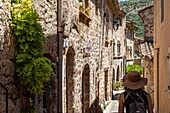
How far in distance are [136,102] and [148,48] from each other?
10769 millimetres

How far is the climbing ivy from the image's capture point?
439 cm

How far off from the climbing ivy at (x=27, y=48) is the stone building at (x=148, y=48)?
8966 mm

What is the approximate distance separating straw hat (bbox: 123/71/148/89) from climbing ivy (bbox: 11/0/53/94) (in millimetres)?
1187

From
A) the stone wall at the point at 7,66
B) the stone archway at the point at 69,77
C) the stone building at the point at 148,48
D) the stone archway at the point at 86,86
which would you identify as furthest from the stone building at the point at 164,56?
the stone building at the point at 148,48

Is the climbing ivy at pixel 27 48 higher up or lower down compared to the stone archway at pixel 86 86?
higher up

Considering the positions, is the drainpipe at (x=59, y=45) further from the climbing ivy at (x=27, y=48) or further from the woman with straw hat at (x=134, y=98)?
the woman with straw hat at (x=134, y=98)

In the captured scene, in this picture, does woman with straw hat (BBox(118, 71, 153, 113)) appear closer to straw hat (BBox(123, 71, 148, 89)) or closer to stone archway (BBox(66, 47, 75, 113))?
straw hat (BBox(123, 71, 148, 89))

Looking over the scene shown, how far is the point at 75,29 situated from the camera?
8547 mm

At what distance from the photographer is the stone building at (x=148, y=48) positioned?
13.6 m

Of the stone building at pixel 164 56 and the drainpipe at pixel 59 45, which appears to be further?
the drainpipe at pixel 59 45

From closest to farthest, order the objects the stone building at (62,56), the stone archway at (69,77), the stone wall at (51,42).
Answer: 1. the stone building at (62,56)
2. the stone wall at (51,42)
3. the stone archway at (69,77)

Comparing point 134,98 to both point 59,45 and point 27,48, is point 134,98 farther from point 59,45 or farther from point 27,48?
point 59,45

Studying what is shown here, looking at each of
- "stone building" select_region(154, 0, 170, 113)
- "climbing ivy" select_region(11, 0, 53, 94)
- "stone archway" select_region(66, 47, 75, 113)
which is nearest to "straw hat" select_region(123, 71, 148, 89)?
"climbing ivy" select_region(11, 0, 53, 94)

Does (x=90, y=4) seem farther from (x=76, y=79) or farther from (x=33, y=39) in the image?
(x=33, y=39)
